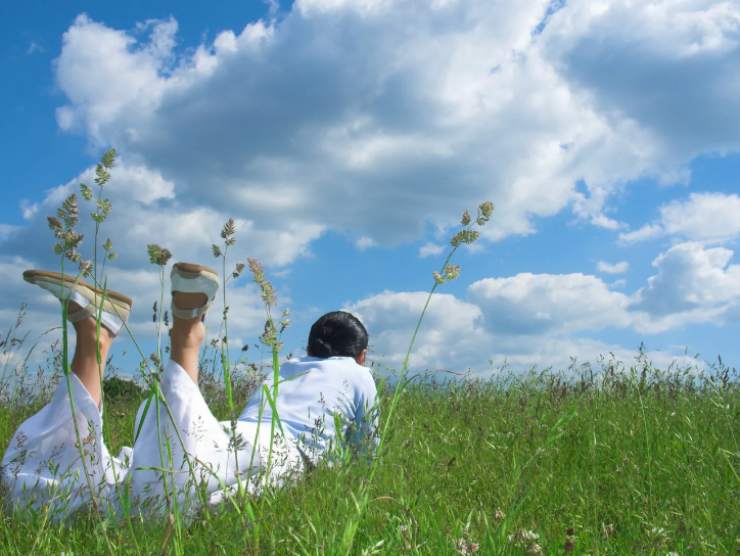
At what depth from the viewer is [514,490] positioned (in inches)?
100

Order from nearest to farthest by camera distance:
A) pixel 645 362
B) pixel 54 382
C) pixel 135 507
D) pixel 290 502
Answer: pixel 290 502 → pixel 135 507 → pixel 645 362 → pixel 54 382

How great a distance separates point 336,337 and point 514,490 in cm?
199

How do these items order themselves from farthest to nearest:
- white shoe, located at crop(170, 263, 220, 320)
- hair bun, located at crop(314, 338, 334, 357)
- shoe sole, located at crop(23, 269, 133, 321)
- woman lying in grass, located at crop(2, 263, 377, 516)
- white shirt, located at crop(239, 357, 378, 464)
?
hair bun, located at crop(314, 338, 334, 357)
white shirt, located at crop(239, 357, 378, 464)
shoe sole, located at crop(23, 269, 133, 321)
white shoe, located at crop(170, 263, 220, 320)
woman lying in grass, located at crop(2, 263, 377, 516)

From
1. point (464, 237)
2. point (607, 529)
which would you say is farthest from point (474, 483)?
point (464, 237)

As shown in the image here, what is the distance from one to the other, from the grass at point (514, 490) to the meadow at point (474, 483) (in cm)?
1

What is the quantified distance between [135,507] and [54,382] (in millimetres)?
4460

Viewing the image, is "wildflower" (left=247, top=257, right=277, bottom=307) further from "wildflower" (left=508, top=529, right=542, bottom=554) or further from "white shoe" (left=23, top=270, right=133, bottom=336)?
"white shoe" (left=23, top=270, right=133, bottom=336)

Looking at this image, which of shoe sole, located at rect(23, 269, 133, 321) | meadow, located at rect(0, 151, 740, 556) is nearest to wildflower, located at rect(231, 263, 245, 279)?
meadow, located at rect(0, 151, 740, 556)

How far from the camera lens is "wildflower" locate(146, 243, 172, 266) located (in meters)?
1.88

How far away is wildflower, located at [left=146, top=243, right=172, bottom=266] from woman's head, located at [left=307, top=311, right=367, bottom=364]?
251cm

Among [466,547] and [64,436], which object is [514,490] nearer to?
[466,547]

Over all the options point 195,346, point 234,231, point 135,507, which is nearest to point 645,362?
point 195,346

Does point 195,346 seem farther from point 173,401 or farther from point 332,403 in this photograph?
point 332,403

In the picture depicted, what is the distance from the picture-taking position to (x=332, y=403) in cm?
380
